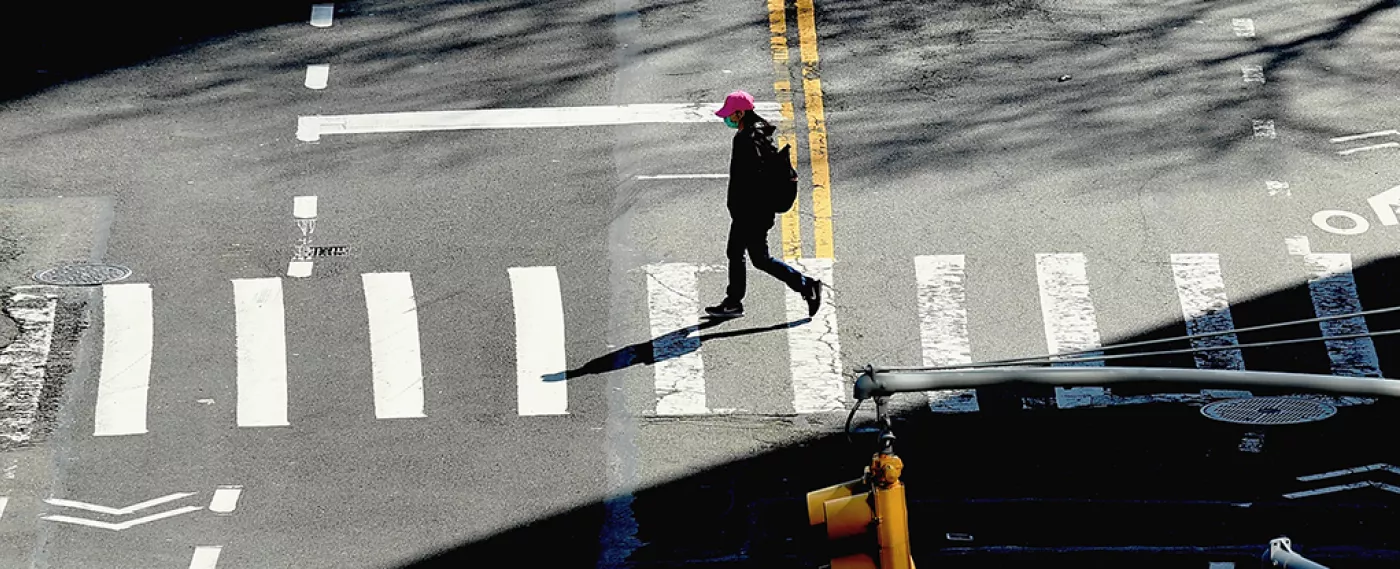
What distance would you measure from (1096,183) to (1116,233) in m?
0.81

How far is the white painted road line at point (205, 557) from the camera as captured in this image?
13.0 metres

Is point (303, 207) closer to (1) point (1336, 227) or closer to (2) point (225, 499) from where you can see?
(2) point (225, 499)

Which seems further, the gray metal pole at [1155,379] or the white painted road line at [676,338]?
the white painted road line at [676,338]

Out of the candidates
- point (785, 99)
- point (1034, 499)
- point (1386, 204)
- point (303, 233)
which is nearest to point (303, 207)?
point (303, 233)

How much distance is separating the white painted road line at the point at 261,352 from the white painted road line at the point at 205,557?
151 cm

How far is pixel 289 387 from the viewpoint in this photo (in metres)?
14.9

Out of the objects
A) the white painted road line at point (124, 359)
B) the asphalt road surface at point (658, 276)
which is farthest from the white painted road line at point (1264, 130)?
the white painted road line at point (124, 359)

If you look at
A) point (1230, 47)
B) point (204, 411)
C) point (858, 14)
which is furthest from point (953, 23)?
point (204, 411)

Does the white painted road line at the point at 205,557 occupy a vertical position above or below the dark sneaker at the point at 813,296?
below

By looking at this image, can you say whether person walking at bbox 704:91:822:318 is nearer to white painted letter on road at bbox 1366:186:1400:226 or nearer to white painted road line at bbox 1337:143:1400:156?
white painted letter on road at bbox 1366:186:1400:226

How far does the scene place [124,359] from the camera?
15.2 meters

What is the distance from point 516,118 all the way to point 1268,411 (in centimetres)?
725

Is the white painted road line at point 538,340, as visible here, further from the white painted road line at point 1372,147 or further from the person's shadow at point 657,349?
the white painted road line at point 1372,147

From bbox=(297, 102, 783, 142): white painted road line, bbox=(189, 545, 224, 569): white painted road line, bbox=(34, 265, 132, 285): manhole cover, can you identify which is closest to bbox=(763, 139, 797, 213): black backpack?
bbox=(297, 102, 783, 142): white painted road line
